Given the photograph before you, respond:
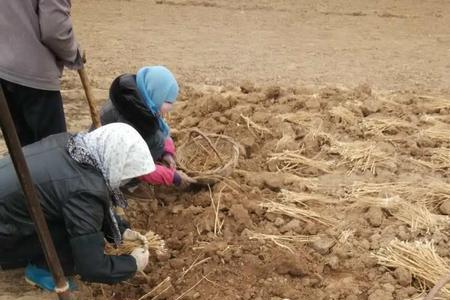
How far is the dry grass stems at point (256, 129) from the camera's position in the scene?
434 cm

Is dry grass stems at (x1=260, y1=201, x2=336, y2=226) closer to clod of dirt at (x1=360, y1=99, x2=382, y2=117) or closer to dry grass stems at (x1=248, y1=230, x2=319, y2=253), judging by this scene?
dry grass stems at (x1=248, y1=230, x2=319, y2=253)

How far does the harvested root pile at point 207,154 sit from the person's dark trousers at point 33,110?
0.84m

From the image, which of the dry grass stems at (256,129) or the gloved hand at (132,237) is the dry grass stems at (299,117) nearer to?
the dry grass stems at (256,129)

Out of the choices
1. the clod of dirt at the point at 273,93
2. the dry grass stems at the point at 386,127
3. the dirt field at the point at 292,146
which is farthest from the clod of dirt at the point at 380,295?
the clod of dirt at the point at 273,93

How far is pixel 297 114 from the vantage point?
14.9 ft

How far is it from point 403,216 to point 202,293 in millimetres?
1152

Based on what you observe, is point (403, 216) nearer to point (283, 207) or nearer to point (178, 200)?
point (283, 207)

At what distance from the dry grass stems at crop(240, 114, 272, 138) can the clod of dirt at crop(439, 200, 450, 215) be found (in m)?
1.29

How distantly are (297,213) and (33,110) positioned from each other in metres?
1.46

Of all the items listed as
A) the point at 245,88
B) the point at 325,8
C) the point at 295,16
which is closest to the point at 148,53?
the point at 245,88

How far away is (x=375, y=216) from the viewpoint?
3352mm

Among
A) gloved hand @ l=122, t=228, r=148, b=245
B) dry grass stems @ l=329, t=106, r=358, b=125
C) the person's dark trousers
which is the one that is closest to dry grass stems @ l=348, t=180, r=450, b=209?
dry grass stems @ l=329, t=106, r=358, b=125

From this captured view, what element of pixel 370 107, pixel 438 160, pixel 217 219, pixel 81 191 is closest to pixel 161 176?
pixel 217 219

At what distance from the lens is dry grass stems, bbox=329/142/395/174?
3912mm
